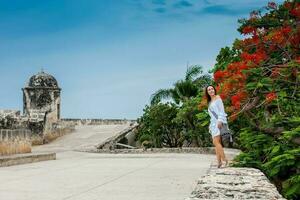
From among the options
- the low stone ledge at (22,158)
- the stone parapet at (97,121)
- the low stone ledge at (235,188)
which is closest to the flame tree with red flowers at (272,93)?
the low stone ledge at (235,188)

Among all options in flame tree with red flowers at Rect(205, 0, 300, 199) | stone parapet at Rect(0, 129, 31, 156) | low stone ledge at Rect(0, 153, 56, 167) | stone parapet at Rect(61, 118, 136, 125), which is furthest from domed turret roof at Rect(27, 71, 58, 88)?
flame tree with red flowers at Rect(205, 0, 300, 199)

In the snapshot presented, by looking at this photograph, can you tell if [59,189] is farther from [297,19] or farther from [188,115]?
[188,115]

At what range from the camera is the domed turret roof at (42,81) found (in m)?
31.2

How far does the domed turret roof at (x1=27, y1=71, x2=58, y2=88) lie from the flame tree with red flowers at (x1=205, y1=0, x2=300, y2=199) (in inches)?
757

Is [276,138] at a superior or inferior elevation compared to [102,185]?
superior

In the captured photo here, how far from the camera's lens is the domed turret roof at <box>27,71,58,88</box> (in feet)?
102

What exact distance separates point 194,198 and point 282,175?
388 centimetres

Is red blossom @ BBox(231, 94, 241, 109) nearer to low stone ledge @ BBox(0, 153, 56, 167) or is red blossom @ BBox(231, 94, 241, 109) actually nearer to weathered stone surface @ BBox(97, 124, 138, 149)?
low stone ledge @ BBox(0, 153, 56, 167)

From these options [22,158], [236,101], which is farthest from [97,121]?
[236,101]

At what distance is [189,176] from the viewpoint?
1183cm

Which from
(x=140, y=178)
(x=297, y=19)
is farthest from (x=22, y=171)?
(x=297, y=19)

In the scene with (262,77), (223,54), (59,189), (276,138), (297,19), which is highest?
(223,54)

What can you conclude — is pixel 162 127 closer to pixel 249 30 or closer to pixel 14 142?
pixel 14 142

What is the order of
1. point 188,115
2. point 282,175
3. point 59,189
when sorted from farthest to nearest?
1. point 188,115
2. point 59,189
3. point 282,175
